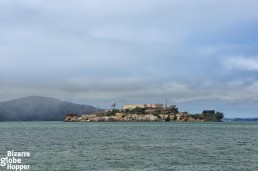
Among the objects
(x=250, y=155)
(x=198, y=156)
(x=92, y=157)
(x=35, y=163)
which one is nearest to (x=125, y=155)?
(x=92, y=157)

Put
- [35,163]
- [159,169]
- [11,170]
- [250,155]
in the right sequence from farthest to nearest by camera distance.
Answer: [250,155] → [35,163] → [159,169] → [11,170]

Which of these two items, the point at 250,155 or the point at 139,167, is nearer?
the point at 139,167

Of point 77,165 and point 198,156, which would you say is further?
point 198,156

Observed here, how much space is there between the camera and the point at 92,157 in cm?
6769

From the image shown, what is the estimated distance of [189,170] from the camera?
55031 millimetres

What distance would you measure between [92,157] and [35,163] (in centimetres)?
1136

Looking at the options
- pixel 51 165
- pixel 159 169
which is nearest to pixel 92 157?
pixel 51 165

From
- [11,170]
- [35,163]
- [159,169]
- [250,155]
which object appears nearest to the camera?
[11,170]

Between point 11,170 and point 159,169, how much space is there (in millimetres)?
19943

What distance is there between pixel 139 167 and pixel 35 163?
1556 centimetres

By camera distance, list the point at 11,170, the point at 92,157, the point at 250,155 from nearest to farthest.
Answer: the point at 11,170 < the point at 92,157 < the point at 250,155

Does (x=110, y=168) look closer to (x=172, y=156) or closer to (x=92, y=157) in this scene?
(x=92, y=157)

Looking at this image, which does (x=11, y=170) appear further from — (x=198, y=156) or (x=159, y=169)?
(x=198, y=156)

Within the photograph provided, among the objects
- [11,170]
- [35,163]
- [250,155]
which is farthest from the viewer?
[250,155]
